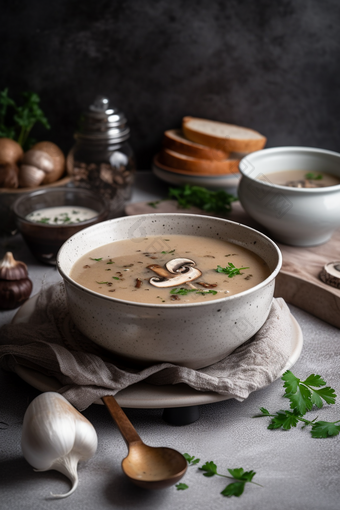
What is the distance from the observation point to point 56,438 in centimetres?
116

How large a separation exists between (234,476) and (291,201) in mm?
1183

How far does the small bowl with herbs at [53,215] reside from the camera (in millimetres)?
2178

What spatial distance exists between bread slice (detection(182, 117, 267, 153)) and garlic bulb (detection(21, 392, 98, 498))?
1.91 m

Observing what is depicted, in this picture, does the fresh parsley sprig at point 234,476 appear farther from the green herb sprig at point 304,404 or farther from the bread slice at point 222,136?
the bread slice at point 222,136

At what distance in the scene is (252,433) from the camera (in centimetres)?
136

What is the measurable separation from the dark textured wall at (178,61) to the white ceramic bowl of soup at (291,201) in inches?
31.3

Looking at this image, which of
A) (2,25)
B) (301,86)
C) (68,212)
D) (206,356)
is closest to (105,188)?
(68,212)

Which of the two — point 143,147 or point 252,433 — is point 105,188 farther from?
point 252,433

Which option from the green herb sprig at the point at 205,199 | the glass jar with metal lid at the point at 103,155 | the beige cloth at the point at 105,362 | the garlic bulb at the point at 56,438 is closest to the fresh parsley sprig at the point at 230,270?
the beige cloth at the point at 105,362

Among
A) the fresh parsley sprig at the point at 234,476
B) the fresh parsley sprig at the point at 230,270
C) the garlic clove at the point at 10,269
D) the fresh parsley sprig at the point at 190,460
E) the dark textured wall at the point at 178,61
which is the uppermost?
the dark textured wall at the point at 178,61

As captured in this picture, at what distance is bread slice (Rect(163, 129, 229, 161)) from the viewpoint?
9.41ft

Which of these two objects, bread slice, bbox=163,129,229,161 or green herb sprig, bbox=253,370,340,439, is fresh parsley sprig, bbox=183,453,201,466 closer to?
green herb sprig, bbox=253,370,340,439

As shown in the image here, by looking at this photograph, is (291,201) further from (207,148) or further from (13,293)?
(13,293)

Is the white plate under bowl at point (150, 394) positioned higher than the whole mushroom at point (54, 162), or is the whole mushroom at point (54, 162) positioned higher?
the whole mushroom at point (54, 162)
